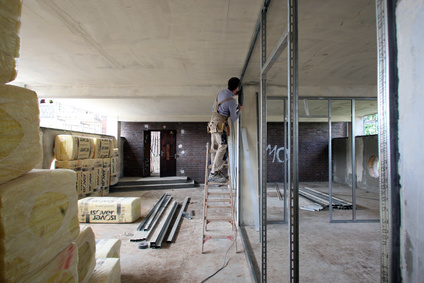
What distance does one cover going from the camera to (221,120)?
10.4 feet

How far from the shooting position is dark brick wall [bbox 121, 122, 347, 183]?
9.31 meters

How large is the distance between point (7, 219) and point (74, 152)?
4982 mm

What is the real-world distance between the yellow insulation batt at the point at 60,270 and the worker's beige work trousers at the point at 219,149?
242 cm

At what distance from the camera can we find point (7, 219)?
0.79 metres

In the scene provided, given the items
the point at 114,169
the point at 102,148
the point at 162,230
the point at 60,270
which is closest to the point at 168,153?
the point at 114,169

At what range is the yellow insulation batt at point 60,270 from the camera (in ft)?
3.05

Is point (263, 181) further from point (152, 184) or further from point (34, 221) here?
point (152, 184)

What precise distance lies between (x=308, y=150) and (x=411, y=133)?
9.74 m

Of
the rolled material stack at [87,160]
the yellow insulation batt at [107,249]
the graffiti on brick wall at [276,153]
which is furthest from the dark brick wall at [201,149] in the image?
the yellow insulation batt at [107,249]

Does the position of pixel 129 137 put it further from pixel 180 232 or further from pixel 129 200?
pixel 180 232

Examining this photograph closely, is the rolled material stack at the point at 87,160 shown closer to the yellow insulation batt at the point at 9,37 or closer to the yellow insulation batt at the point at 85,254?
the yellow insulation batt at the point at 85,254

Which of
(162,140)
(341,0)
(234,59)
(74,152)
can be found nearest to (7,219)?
(341,0)

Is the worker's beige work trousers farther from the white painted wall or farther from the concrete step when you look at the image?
the concrete step

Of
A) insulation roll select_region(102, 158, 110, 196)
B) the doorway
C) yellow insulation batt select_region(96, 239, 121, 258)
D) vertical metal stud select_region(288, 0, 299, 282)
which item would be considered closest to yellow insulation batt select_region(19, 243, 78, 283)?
yellow insulation batt select_region(96, 239, 121, 258)
